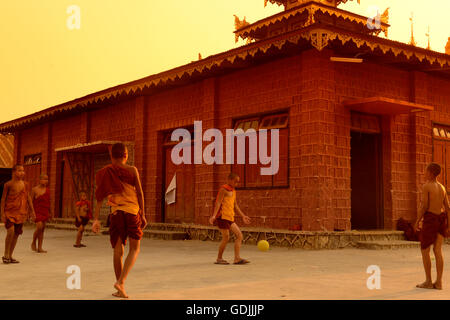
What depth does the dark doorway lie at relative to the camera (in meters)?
15.1

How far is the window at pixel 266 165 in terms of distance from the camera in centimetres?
1441

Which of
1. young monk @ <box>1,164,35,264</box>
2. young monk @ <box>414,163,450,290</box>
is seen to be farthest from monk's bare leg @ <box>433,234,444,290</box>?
young monk @ <box>1,164,35,264</box>

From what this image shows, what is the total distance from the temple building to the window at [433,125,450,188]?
34 millimetres

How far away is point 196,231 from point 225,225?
609 cm

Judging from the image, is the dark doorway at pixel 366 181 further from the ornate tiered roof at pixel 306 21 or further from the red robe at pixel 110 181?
the red robe at pixel 110 181

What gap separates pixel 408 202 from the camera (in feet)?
50.1

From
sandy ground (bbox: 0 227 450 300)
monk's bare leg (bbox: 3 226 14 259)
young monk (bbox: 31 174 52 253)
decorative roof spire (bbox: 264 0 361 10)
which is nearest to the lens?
sandy ground (bbox: 0 227 450 300)

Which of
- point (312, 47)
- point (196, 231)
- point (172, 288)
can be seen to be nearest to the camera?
point (172, 288)

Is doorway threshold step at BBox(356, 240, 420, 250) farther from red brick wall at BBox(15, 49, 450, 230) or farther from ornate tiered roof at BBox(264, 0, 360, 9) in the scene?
ornate tiered roof at BBox(264, 0, 360, 9)

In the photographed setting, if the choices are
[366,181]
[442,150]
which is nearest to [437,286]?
[366,181]

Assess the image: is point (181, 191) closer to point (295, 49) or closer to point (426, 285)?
point (295, 49)

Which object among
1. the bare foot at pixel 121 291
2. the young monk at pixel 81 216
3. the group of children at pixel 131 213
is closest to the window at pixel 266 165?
the young monk at pixel 81 216
